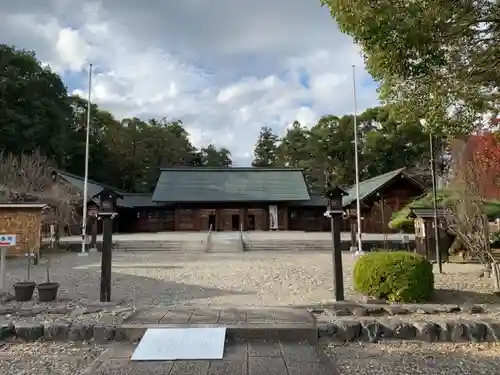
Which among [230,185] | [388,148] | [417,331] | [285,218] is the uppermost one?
[388,148]

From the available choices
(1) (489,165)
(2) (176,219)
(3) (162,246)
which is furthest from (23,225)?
(2) (176,219)

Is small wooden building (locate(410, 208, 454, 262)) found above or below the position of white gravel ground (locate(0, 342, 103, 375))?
above

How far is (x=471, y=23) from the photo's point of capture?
5199mm

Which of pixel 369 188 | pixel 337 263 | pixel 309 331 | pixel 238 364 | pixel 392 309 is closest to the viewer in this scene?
pixel 238 364

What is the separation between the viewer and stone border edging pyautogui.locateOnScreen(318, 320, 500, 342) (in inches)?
194

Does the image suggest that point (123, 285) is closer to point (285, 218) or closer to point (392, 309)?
point (392, 309)

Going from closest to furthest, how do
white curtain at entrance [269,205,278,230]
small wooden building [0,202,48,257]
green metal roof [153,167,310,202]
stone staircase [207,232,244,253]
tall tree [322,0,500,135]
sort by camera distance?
tall tree [322,0,500,135]
small wooden building [0,202,48,257]
stone staircase [207,232,244,253]
green metal roof [153,167,310,202]
white curtain at entrance [269,205,278,230]

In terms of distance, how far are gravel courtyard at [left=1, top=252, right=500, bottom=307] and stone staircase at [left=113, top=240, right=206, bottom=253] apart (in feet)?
18.6

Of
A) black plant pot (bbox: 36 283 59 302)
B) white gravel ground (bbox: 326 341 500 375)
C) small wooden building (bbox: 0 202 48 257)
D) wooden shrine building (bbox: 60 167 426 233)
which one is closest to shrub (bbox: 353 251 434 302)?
white gravel ground (bbox: 326 341 500 375)

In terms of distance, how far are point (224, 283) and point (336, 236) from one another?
3309 millimetres

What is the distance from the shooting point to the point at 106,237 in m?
6.73

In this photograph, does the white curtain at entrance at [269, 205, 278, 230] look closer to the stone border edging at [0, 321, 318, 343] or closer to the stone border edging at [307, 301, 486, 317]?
the stone border edging at [307, 301, 486, 317]

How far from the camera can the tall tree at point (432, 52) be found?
4805 mm

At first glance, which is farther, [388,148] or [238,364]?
[388,148]
